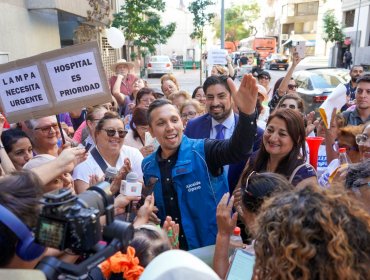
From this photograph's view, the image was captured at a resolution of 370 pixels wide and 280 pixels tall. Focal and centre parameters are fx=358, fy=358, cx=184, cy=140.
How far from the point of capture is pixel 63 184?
254 cm

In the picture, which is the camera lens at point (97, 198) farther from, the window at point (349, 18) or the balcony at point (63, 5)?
the window at point (349, 18)

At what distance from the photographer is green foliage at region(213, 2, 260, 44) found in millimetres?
57947

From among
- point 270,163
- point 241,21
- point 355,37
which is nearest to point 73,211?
point 270,163

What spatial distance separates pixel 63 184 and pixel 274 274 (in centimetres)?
180

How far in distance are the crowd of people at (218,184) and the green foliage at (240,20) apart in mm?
56325

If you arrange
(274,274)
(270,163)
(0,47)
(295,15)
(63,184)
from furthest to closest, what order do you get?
(295,15), (0,47), (270,163), (63,184), (274,274)

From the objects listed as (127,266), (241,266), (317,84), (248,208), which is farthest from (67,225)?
(317,84)

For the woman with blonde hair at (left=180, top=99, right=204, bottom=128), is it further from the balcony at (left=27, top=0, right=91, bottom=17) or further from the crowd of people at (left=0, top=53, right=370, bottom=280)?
the balcony at (left=27, top=0, right=91, bottom=17)

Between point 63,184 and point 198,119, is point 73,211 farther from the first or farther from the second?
point 198,119

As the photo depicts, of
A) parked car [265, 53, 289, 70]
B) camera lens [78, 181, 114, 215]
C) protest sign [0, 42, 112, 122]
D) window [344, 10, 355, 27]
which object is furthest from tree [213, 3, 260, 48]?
camera lens [78, 181, 114, 215]

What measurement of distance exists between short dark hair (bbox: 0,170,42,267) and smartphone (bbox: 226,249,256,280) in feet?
3.33

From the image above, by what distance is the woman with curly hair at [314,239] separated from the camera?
1.11 m

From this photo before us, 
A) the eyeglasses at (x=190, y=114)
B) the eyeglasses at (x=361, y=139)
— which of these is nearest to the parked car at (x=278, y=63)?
the eyeglasses at (x=190, y=114)

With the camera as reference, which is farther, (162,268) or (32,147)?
(32,147)
